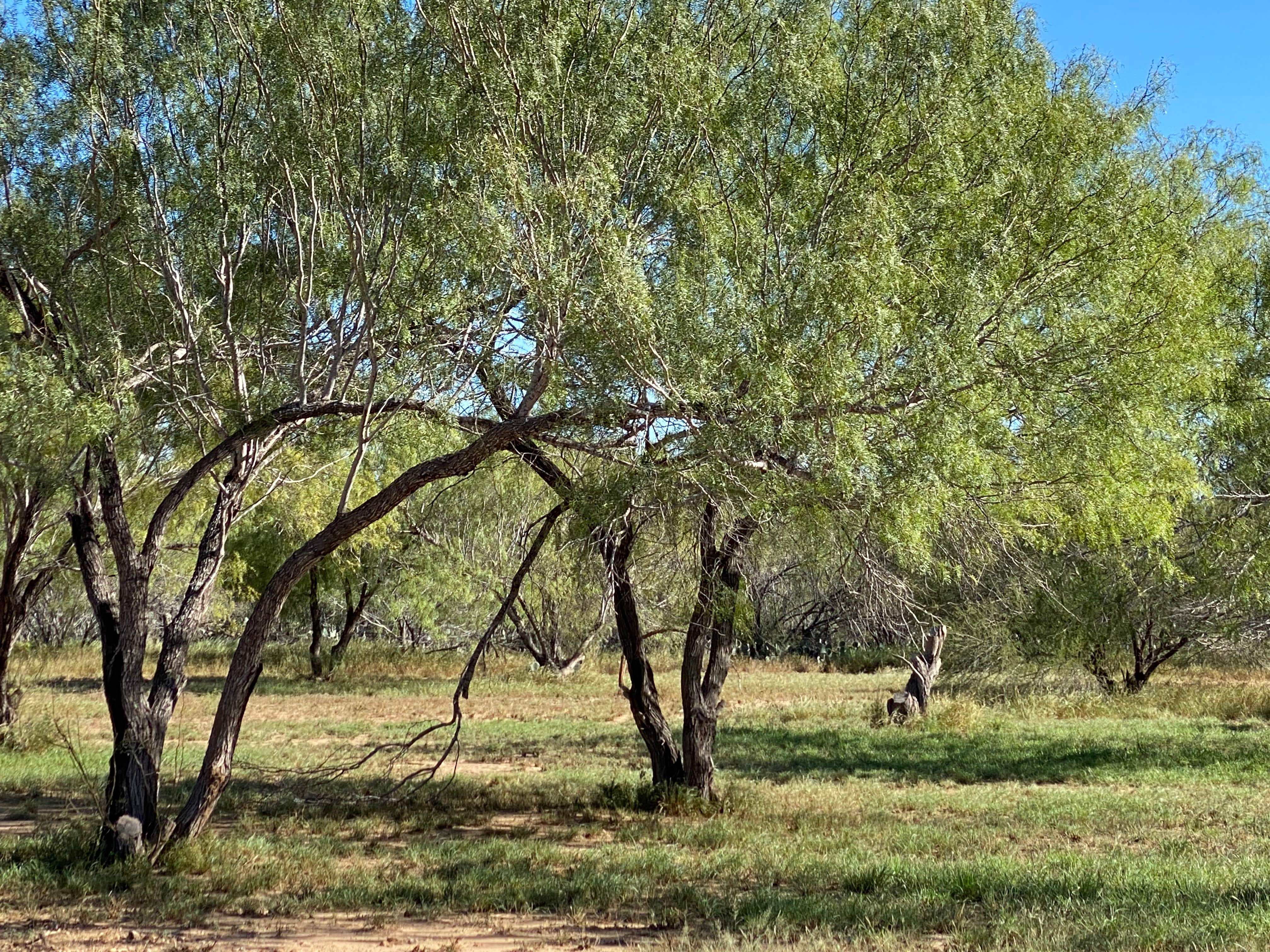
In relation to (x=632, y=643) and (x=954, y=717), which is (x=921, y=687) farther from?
(x=632, y=643)

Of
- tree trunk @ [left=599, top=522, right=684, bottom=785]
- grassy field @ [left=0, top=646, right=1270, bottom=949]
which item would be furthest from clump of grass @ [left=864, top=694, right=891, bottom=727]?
tree trunk @ [left=599, top=522, right=684, bottom=785]

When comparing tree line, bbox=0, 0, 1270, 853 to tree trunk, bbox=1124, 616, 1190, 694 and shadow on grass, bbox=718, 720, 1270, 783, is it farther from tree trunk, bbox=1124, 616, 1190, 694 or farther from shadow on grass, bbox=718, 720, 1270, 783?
tree trunk, bbox=1124, 616, 1190, 694

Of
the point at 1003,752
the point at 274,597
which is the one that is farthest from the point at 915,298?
the point at 1003,752

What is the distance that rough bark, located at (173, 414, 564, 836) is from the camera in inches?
364

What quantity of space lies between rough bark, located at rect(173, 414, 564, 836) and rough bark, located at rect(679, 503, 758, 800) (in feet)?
9.21

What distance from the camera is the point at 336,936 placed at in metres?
7.12

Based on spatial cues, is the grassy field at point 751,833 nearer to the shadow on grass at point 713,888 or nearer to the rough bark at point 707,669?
the shadow on grass at point 713,888

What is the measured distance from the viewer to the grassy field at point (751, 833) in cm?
709

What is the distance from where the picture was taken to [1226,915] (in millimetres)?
6398

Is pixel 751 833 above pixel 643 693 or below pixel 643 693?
below

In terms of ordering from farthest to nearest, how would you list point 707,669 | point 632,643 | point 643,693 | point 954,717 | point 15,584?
point 954,717 → point 15,584 → point 707,669 → point 643,693 → point 632,643

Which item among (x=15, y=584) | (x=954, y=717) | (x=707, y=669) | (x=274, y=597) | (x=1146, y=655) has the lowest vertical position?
(x=954, y=717)

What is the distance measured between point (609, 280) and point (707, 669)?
5752 millimetres

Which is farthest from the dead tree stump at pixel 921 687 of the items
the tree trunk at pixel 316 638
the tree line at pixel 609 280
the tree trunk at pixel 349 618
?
the tree trunk at pixel 349 618
